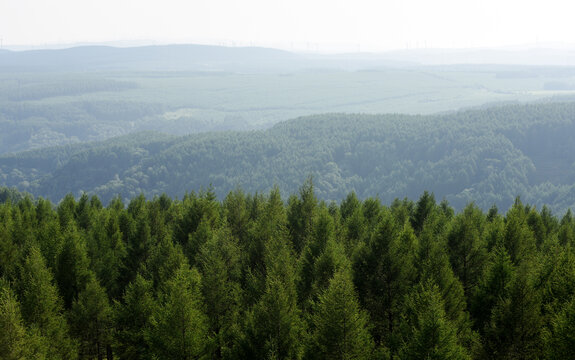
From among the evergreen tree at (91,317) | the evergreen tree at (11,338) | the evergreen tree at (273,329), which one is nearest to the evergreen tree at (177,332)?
the evergreen tree at (273,329)

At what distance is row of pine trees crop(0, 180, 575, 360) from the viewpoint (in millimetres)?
28578

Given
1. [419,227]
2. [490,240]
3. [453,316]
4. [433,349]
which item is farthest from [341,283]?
[419,227]

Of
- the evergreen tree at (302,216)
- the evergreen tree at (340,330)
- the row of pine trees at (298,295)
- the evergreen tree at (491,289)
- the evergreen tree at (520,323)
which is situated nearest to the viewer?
the evergreen tree at (340,330)

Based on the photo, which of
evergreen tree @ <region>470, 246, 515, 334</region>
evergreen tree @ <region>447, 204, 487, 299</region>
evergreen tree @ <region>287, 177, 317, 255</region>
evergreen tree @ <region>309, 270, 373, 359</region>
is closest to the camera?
evergreen tree @ <region>309, 270, 373, 359</region>

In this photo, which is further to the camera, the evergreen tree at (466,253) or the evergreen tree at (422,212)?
the evergreen tree at (422,212)

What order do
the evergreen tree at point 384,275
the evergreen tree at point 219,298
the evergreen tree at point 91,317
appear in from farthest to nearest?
the evergreen tree at point 91,317 → the evergreen tree at point 219,298 → the evergreen tree at point 384,275

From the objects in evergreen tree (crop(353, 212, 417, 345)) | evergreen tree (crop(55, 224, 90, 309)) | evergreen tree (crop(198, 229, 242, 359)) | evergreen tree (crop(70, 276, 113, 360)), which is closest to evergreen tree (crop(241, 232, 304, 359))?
evergreen tree (crop(198, 229, 242, 359))

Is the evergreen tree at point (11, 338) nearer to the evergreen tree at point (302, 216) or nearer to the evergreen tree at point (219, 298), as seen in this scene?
the evergreen tree at point (219, 298)

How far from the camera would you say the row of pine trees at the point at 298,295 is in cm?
2858

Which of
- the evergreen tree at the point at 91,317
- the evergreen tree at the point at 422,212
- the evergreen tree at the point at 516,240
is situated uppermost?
the evergreen tree at the point at 516,240

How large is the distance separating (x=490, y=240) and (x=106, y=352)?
31136mm

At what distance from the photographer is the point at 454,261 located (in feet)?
132

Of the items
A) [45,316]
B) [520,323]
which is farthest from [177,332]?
[520,323]

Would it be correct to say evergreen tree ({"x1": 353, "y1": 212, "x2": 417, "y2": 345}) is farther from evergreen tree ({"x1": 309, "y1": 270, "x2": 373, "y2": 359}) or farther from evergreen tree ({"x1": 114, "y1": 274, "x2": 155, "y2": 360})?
evergreen tree ({"x1": 114, "y1": 274, "x2": 155, "y2": 360})
